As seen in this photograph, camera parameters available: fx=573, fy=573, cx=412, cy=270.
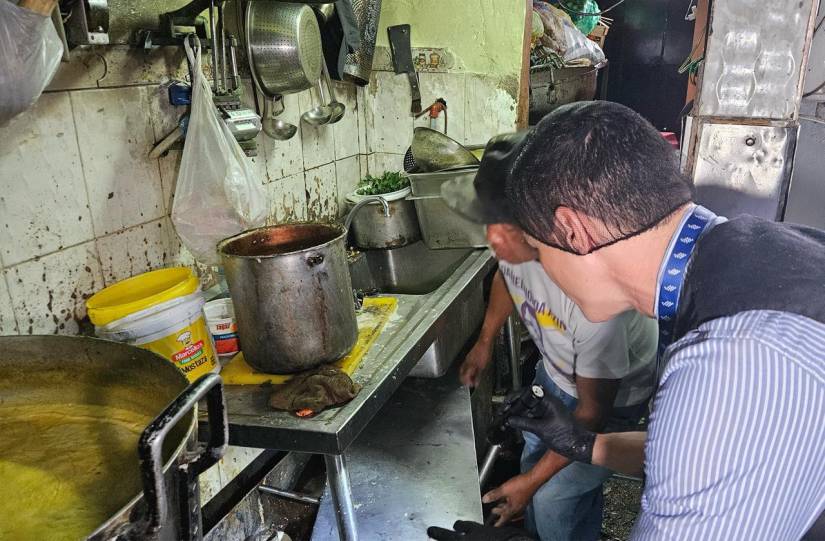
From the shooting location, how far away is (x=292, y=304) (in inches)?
58.5

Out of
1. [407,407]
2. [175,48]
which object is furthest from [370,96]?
[407,407]

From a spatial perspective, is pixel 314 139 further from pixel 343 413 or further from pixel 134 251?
pixel 343 413

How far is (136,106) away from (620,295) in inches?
60.7

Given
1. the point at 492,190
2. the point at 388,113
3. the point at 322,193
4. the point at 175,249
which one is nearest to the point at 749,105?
the point at 388,113

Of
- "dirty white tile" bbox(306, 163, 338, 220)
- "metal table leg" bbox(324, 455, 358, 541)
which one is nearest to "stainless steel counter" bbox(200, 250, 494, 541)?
"metal table leg" bbox(324, 455, 358, 541)

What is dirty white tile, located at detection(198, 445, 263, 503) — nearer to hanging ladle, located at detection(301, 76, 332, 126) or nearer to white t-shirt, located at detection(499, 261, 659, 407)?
white t-shirt, located at detection(499, 261, 659, 407)

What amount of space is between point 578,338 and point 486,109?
172cm

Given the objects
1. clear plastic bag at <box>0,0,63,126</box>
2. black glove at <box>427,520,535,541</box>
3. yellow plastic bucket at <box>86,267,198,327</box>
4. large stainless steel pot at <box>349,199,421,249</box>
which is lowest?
black glove at <box>427,520,535,541</box>

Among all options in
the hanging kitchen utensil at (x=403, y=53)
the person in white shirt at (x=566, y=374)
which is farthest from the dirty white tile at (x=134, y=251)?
the hanging kitchen utensil at (x=403, y=53)

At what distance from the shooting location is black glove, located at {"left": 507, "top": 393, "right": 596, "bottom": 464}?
161 centimetres

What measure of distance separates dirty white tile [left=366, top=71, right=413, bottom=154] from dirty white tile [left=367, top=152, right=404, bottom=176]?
0.10 ft

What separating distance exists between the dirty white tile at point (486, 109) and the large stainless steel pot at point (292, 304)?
1775mm

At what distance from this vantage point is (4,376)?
1.11 m

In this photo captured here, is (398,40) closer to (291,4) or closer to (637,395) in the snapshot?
(291,4)
